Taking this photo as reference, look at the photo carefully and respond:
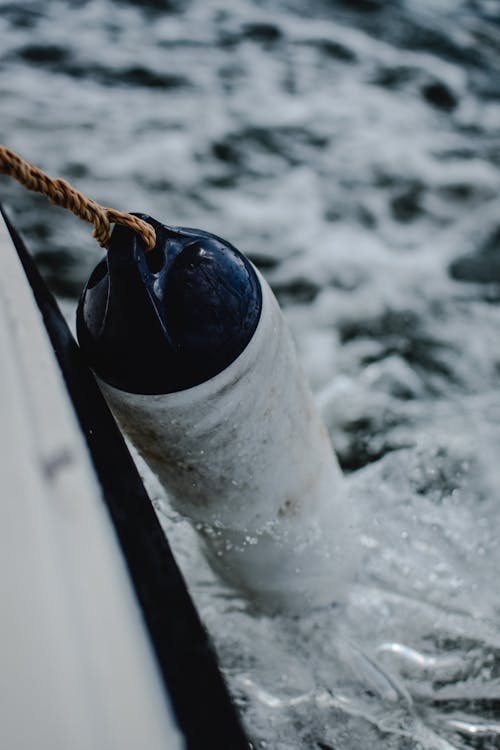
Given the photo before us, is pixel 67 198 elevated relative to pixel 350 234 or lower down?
elevated

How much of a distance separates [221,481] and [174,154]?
324cm

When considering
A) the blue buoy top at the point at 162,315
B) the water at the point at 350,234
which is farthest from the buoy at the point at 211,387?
the water at the point at 350,234

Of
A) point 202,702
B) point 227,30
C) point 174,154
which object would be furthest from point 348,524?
point 227,30

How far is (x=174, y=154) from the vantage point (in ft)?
13.4

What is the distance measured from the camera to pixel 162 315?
3.54 ft

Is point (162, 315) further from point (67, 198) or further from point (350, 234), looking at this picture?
point (350, 234)

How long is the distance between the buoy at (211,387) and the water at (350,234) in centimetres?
44

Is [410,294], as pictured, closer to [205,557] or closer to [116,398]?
[205,557]

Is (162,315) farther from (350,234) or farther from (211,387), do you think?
(350,234)

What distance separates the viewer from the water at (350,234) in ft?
5.58

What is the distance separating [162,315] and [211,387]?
0.15 m

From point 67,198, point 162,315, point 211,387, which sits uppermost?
point 67,198

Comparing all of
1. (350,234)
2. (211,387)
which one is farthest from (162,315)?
(350,234)

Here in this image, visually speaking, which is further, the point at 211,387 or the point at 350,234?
the point at 350,234
